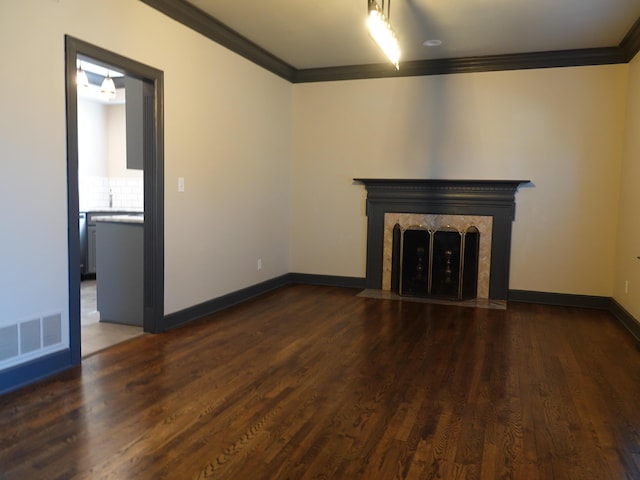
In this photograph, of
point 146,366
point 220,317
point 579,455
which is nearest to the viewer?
point 579,455

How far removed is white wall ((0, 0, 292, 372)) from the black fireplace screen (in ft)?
4.89

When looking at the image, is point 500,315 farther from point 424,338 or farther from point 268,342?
point 268,342

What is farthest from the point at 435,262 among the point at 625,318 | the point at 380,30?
the point at 380,30

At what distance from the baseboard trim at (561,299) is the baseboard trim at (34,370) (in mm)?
4554

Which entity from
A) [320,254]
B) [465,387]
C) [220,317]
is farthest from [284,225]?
[465,387]

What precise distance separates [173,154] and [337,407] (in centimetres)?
253

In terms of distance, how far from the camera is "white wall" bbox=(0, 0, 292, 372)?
2895mm

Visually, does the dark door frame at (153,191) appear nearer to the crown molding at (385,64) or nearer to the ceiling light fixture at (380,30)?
the crown molding at (385,64)

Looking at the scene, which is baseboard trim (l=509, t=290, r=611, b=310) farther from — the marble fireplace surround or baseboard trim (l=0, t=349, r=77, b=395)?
baseboard trim (l=0, t=349, r=77, b=395)

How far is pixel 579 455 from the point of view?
7.66ft

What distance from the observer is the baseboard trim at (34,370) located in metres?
2.88

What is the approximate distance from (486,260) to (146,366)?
3.93 m

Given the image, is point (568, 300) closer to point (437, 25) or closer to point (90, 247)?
point (437, 25)

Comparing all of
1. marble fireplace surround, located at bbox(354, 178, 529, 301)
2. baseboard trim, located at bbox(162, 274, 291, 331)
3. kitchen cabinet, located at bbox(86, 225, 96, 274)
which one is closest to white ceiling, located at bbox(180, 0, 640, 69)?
marble fireplace surround, located at bbox(354, 178, 529, 301)
